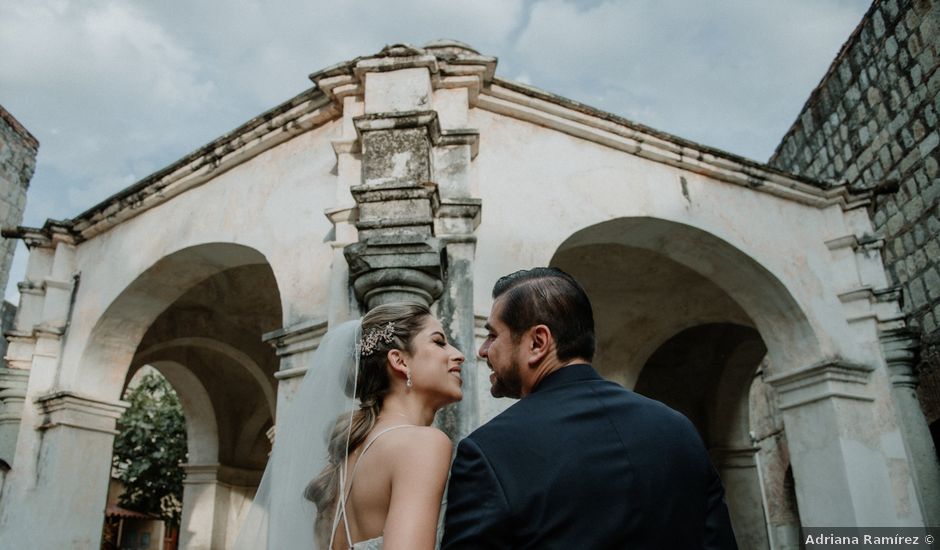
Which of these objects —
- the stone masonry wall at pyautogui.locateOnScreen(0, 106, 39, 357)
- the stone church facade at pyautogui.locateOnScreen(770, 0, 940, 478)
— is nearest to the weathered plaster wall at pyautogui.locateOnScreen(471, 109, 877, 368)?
the stone church facade at pyautogui.locateOnScreen(770, 0, 940, 478)

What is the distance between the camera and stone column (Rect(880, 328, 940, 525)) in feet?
17.7

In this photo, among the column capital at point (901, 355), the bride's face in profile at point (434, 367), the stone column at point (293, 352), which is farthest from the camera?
the column capital at point (901, 355)

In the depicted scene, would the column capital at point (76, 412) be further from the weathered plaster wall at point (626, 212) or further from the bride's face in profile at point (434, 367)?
the bride's face in profile at point (434, 367)

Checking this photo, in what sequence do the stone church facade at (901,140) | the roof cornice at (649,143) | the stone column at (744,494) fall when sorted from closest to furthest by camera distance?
the roof cornice at (649,143), the stone church facade at (901,140), the stone column at (744,494)

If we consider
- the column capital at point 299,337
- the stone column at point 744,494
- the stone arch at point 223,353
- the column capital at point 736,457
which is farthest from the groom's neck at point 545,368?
the column capital at point 736,457

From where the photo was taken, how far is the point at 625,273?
25.8 feet

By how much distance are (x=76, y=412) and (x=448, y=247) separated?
3.90m

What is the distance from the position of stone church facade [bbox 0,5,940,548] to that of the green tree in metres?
7.43

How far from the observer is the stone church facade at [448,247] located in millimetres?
4289

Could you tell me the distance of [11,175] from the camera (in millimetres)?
9586

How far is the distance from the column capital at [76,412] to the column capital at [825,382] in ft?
18.5

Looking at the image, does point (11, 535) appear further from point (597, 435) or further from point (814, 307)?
point (814, 307)

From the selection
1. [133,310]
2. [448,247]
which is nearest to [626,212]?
[448,247]

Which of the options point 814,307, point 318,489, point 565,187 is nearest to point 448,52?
point 565,187
